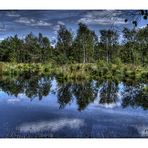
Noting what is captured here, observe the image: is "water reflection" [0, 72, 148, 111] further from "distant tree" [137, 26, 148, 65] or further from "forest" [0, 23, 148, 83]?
"distant tree" [137, 26, 148, 65]

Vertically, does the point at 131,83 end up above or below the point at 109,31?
below

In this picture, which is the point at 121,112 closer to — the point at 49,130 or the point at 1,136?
the point at 49,130

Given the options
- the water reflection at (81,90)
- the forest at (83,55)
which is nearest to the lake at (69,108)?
the water reflection at (81,90)

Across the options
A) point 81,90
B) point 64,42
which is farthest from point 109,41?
point 81,90

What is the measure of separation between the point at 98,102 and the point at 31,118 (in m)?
0.78

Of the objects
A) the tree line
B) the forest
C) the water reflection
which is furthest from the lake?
the tree line

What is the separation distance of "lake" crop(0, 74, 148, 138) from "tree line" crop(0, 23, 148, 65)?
0.24m

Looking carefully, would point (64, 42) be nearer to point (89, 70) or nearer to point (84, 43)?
point (84, 43)

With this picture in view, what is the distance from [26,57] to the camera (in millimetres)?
8219

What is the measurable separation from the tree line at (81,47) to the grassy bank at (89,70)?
6 centimetres

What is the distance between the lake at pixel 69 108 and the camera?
8117 millimetres

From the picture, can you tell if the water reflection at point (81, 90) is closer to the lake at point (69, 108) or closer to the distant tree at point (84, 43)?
the lake at point (69, 108)

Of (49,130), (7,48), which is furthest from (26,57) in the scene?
(49,130)
